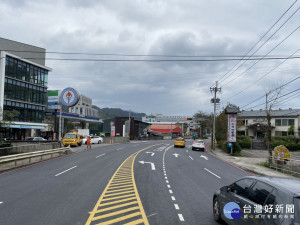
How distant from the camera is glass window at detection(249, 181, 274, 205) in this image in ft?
18.0

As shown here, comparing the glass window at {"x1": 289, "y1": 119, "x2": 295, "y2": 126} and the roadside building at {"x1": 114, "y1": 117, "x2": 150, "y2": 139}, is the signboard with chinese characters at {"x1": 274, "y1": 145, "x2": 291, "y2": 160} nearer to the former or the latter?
the glass window at {"x1": 289, "y1": 119, "x2": 295, "y2": 126}

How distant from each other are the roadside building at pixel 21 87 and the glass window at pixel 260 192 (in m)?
40.9

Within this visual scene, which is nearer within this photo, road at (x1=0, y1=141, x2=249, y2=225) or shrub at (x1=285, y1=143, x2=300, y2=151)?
road at (x1=0, y1=141, x2=249, y2=225)

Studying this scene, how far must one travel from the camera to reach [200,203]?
9.46m

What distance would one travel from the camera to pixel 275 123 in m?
60.8

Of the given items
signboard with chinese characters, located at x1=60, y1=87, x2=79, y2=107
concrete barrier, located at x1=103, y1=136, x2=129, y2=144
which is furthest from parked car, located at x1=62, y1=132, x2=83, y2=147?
concrete barrier, located at x1=103, y1=136, x2=129, y2=144

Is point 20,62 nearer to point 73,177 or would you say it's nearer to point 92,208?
point 73,177

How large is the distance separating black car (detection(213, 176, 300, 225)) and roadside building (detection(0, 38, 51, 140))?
40.1 m

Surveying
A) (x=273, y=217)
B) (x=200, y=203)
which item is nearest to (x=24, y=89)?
(x=200, y=203)

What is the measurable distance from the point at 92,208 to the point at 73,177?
6.43 metres

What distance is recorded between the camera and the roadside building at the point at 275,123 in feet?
187

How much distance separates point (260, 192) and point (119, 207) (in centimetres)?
468

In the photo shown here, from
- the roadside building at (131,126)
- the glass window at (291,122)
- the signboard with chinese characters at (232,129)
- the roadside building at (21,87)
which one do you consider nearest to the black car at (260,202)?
the signboard with chinese characters at (232,129)

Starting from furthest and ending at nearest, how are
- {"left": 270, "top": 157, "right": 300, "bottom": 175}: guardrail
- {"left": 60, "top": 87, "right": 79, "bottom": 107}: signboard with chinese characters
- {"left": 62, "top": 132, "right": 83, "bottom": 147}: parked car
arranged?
1. {"left": 60, "top": 87, "right": 79, "bottom": 107}: signboard with chinese characters
2. {"left": 62, "top": 132, "right": 83, "bottom": 147}: parked car
3. {"left": 270, "top": 157, "right": 300, "bottom": 175}: guardrail
